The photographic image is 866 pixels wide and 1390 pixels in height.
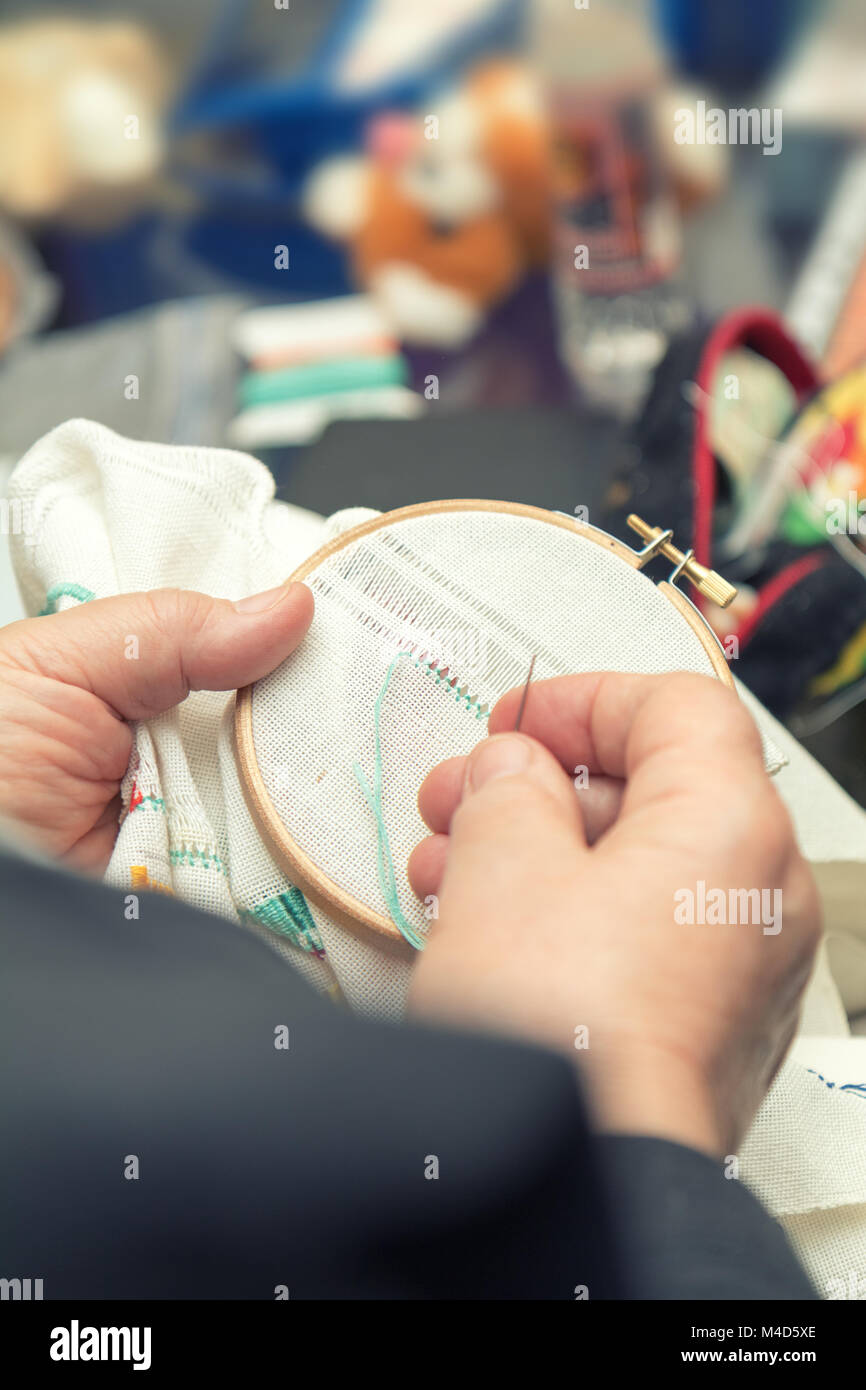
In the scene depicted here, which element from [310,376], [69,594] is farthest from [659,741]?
[310,376]

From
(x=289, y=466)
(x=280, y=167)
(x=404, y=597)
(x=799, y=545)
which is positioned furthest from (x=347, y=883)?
(x=280, y=167)

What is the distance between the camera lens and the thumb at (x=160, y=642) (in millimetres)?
463

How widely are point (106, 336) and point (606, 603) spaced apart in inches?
28.9

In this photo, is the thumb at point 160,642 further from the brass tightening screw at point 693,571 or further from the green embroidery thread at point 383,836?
the brass tightening screw at point 693,571

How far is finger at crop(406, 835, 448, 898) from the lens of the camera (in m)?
0.44

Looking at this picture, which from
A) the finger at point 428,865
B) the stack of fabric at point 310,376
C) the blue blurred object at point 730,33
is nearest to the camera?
the finger at point 428,865

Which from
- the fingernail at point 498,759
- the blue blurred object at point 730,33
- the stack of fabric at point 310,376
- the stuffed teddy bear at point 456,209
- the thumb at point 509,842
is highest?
the blue blurred object at point 730,33

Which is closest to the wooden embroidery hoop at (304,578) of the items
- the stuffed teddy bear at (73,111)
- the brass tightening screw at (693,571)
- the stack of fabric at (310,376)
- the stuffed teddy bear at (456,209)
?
the brass tightening screw at (693,571)

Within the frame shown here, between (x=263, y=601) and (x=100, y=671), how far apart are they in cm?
7

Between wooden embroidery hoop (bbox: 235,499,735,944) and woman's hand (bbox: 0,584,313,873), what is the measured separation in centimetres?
3

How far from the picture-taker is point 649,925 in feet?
1.04

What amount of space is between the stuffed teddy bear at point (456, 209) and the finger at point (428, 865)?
97cm

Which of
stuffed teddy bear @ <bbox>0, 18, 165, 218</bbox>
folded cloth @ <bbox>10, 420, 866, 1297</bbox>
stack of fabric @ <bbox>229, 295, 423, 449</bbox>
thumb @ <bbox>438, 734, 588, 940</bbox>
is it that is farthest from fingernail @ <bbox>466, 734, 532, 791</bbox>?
stuffed teddy bear @ <bbox>0, 18, 165, 218</bbox>

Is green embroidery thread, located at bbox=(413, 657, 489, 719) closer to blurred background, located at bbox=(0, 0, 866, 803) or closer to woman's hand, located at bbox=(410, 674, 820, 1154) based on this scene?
woman's hand, located at bbox=(410, 674, 820, 1154)
